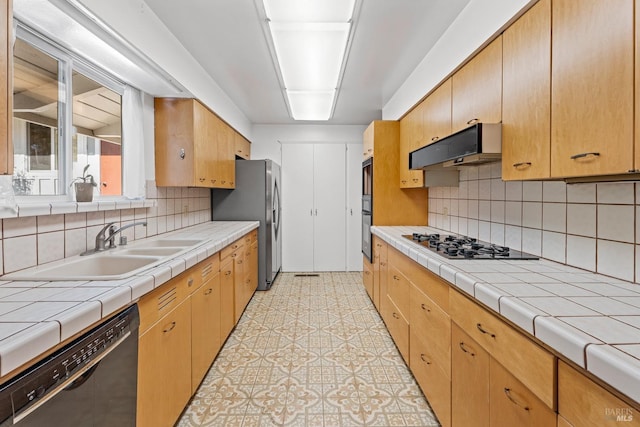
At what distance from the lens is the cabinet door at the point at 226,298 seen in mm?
2424

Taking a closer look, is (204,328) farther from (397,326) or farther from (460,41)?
(460,41)

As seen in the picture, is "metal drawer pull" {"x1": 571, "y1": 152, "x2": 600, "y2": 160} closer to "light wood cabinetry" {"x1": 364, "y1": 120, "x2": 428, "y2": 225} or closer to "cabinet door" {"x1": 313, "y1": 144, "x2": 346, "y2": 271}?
"light wood cabinetry" {"x1": 364, "y1": 120, "x2": 428, "y2": 225}

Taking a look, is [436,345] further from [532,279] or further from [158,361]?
[158,361]

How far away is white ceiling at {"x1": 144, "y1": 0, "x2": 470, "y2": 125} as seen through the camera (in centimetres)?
192

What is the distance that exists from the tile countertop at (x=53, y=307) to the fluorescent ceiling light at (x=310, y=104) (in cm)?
254

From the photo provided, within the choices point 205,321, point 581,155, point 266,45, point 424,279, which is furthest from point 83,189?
point 581,155

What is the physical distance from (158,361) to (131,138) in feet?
5.82

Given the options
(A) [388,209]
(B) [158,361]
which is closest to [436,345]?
(B) [158,361]

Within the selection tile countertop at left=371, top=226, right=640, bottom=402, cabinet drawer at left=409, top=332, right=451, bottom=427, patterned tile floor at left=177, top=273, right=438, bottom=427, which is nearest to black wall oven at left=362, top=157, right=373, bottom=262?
patterned tile floor at left=177, top=273, right=438, bottom=427

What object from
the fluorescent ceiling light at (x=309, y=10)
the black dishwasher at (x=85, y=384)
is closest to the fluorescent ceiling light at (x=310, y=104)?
the fluorescent ceiling light at (x=309, y=10)

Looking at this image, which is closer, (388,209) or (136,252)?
(136,252)

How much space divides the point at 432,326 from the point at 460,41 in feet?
5.77

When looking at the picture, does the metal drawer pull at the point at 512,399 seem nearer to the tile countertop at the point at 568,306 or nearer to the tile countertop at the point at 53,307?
the tile countertop at the point at 568,306

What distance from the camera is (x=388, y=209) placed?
3381 millimetres
